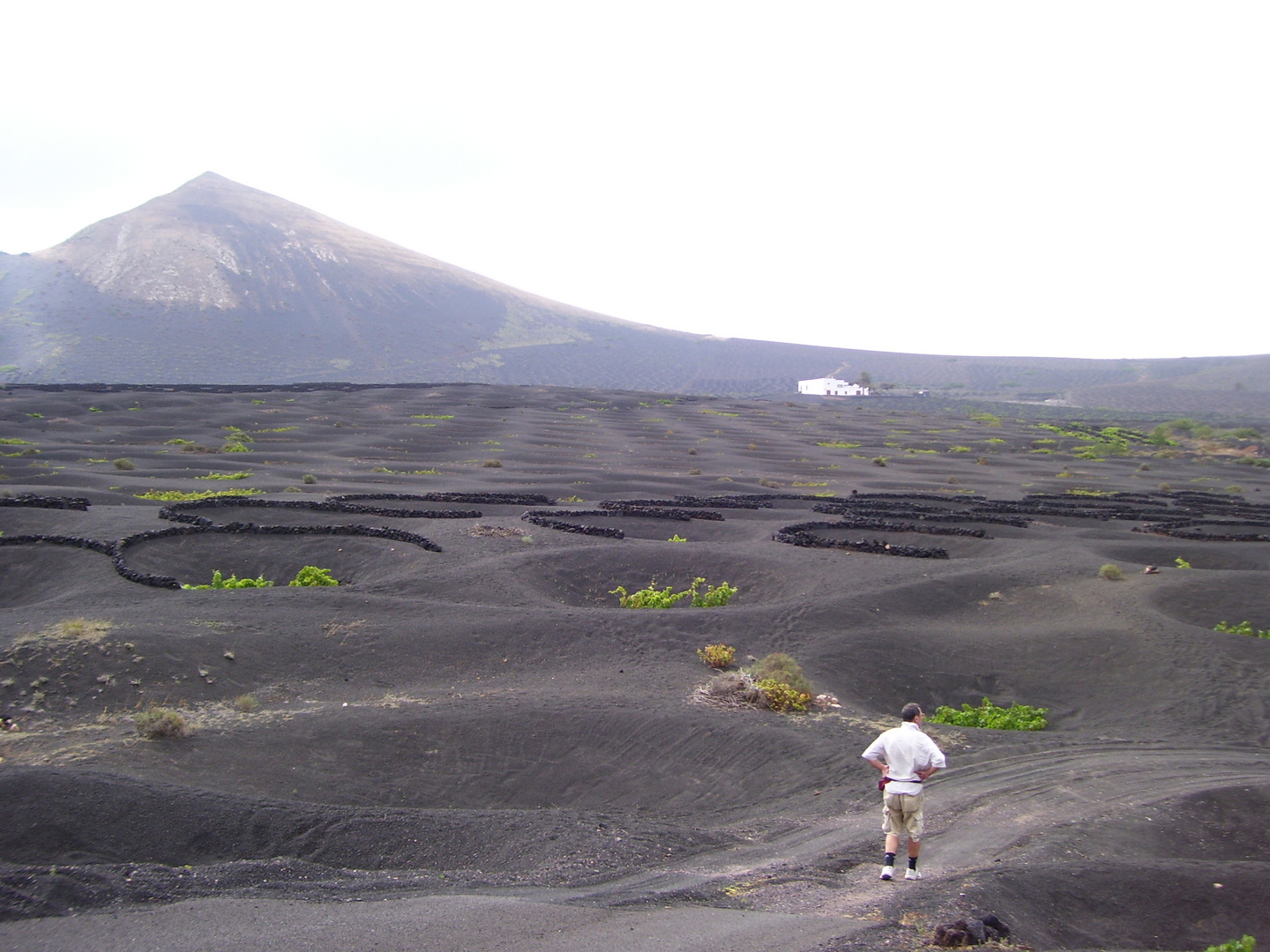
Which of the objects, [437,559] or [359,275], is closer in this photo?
[437,559]

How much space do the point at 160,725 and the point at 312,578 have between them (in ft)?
28.6

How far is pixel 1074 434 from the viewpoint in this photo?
7988 cm

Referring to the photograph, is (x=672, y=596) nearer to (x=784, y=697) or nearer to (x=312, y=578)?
(x=784, y=697)

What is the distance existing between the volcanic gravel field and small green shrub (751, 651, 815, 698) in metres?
0.69

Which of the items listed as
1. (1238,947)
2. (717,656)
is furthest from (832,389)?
(1238,947)

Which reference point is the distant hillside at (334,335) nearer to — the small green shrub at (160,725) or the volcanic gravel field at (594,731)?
the volcanic gravel field at (594,731)

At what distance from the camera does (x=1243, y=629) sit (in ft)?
60.4

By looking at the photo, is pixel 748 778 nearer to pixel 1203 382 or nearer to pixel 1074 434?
pixel 1074 434

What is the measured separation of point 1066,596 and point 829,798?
42.9 ft

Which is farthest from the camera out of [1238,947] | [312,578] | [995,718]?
[312,578]

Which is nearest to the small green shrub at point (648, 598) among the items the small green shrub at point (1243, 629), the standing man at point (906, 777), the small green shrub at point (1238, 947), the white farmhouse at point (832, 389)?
the standing man at point (906, 777)

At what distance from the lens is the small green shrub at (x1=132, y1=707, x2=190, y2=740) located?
10.9 metres

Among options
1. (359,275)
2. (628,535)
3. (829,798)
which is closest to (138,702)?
(829,798)

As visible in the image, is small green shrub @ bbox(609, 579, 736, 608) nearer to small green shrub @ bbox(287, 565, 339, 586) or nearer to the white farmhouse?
small green shrub @ bbox(287, 565, 339, 586)
